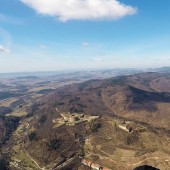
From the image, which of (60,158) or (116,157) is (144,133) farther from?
(60,158)

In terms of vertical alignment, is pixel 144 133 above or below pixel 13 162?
above

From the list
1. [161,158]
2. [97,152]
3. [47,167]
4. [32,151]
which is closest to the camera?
[161,158]

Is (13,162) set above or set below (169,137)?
below

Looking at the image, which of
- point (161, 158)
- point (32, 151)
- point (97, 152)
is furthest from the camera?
point (32, 151)

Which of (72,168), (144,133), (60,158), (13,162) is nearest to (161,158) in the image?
(144,133)

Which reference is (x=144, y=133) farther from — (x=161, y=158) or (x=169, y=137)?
(x=161, y=158)

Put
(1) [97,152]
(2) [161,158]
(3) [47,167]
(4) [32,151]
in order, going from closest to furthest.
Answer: (2) [161,158] → (3) [47,167] → (1) [97,152] → (4) [32,151]

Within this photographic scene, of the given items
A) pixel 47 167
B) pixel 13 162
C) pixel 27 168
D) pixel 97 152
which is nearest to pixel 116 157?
pixel 97 152

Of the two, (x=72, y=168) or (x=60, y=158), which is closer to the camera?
(x=72, y=168)

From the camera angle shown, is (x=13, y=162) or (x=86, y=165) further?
(x=13, y=162)
